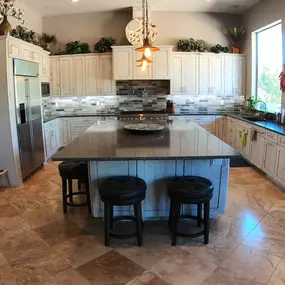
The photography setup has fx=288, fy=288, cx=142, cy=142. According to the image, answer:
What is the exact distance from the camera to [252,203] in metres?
3.62

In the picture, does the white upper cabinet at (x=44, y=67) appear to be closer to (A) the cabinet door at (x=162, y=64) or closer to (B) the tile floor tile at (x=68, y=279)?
(A) the cabinet door at (x=162, y=64)

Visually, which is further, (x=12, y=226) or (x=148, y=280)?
(x=12, y=226)

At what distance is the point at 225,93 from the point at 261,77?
2.70 feet

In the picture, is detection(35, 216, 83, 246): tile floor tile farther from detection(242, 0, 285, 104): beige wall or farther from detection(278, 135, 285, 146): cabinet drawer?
detection(242, 0, 285, 104): beige wall

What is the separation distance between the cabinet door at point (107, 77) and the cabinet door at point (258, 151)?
321 cm

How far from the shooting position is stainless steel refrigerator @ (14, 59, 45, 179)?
434 centimetres

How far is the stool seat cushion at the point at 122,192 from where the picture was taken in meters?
2.48

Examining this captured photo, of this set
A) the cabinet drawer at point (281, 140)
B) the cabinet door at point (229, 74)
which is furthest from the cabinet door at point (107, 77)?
the cabinet drawer at point (281, 140)

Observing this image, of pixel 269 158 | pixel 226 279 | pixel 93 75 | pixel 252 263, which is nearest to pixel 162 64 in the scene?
pixel 93 75

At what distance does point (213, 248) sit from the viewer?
263 cm

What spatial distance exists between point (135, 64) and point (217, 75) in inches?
73.1

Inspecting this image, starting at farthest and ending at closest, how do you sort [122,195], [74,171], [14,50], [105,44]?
1. [105,44]
2. [14,50]
3. [74,171]
4. [122,195]

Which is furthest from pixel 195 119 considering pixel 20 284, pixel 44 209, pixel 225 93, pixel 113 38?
pixel 20 284

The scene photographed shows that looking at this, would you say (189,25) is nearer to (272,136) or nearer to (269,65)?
(269,65)
